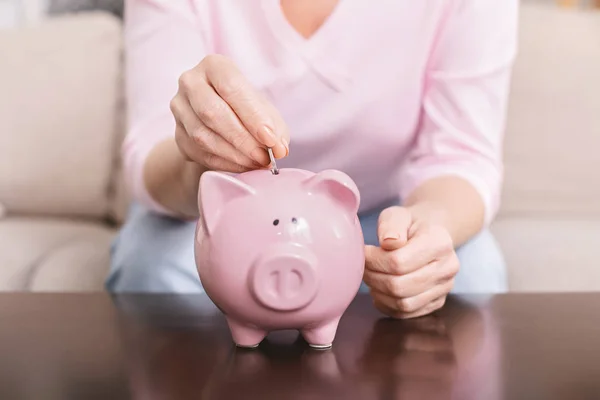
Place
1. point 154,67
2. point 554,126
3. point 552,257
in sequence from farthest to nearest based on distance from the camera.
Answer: point 554,126 < point 552,257 < point 154,67

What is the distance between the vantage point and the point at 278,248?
49 centimetres

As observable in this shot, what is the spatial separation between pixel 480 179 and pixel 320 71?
0.25 m

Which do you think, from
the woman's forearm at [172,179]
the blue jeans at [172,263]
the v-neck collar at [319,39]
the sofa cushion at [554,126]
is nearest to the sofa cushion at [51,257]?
the blue jeans at [172,263]

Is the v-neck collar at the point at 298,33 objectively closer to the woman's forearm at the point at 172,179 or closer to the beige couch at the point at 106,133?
the woman's forearm at the point at 172,179

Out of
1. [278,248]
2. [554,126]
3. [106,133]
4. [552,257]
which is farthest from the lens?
[106,133]

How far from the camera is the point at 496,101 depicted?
A: 92cm

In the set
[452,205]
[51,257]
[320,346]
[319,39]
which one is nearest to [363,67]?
[319,39]

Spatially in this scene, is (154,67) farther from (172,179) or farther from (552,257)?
(552,257)

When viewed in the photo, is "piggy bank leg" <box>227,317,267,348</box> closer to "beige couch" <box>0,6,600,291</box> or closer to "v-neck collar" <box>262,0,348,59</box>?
"v-neck collar" <box>262,0,348,59</box>

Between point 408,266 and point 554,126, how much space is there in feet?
3.39

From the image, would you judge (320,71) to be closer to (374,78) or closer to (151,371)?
(374,78)

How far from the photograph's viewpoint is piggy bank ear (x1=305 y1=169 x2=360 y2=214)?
0.51m

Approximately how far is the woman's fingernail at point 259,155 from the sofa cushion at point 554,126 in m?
1.11

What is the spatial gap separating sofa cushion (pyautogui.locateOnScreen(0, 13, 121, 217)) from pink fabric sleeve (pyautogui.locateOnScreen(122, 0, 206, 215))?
2.38ft
